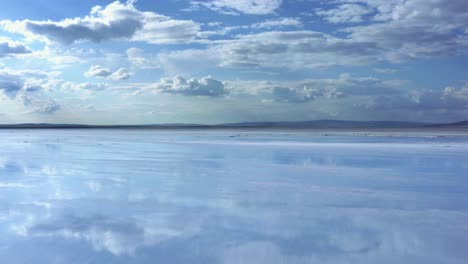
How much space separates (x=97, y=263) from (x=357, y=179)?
668 cm

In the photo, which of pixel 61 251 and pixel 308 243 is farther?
pixel 308 243

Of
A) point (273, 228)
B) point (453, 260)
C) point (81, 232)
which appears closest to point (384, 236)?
point (453, 260)

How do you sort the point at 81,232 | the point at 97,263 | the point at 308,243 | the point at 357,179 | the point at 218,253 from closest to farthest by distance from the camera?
the point at 97,263 → the point at 218,253 → the point at 308,243 → the point at 81,232 → the point at 357,179

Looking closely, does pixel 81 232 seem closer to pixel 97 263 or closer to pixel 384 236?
pixel 97 263

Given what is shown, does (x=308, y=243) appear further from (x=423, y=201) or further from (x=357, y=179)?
(x=357, y=179)

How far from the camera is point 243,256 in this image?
422cm

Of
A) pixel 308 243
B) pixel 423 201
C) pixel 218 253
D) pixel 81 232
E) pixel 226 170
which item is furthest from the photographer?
pixel 226 170

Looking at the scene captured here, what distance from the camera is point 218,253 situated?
4.31 meters

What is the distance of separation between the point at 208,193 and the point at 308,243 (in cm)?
327

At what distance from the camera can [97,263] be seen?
4008 mm

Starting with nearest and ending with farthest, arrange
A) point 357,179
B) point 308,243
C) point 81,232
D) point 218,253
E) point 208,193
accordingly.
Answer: point 218,253, point 308,243, point 81,232, point 208,193, point 357,179

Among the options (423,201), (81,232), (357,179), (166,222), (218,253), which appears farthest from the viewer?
(357,179)

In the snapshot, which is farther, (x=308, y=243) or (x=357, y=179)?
(x=357, y=179)

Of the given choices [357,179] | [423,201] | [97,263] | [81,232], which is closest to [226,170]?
[357,179]
